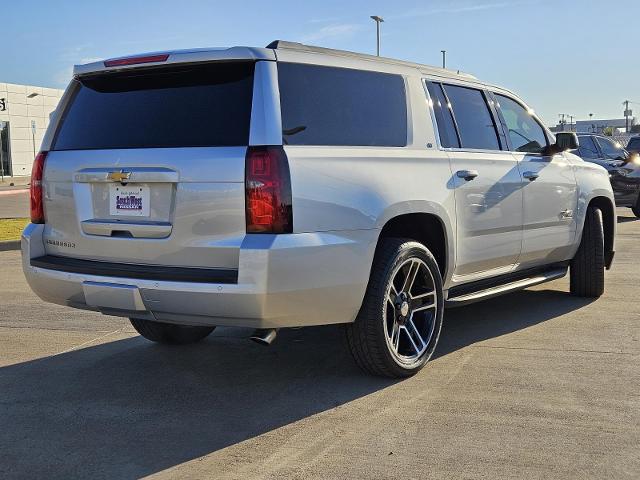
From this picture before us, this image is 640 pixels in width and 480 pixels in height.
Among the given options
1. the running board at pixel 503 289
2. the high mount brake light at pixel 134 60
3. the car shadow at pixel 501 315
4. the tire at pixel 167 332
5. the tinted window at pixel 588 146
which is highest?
the high mount brake light at pixel 134 60

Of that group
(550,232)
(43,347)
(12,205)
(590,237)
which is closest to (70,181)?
(43,347)

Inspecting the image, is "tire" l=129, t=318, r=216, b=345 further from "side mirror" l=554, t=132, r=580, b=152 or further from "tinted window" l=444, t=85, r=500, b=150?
"side mirror" l=554, t=132, r=580, b=152

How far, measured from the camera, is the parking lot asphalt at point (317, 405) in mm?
3377

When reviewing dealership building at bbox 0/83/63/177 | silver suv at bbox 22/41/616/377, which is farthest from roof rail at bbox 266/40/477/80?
dealership building at bbox 0/83/63/177

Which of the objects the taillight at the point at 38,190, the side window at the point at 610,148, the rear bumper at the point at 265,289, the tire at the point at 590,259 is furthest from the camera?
the side window at the point at 610,148

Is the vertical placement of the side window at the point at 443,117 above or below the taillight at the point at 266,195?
above

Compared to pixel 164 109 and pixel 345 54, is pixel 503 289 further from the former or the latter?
pixel 164 109

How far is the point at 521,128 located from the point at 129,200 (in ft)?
11.4

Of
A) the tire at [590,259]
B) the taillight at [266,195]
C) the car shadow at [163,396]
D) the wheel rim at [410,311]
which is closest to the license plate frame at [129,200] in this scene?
the taillight at [266,195]

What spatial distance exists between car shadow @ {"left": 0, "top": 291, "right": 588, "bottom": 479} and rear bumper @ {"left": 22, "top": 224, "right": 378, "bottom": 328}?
1.70ft

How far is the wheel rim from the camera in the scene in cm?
456

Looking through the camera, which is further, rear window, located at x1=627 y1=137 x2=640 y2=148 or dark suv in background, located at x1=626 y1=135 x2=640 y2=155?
rear window, located at x1=627 y1=137 x2=640 y2=148

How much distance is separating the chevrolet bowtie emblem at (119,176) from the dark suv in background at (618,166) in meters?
12.8

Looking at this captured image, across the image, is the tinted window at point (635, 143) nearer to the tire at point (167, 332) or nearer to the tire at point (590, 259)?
the tire at point (590, 259)
